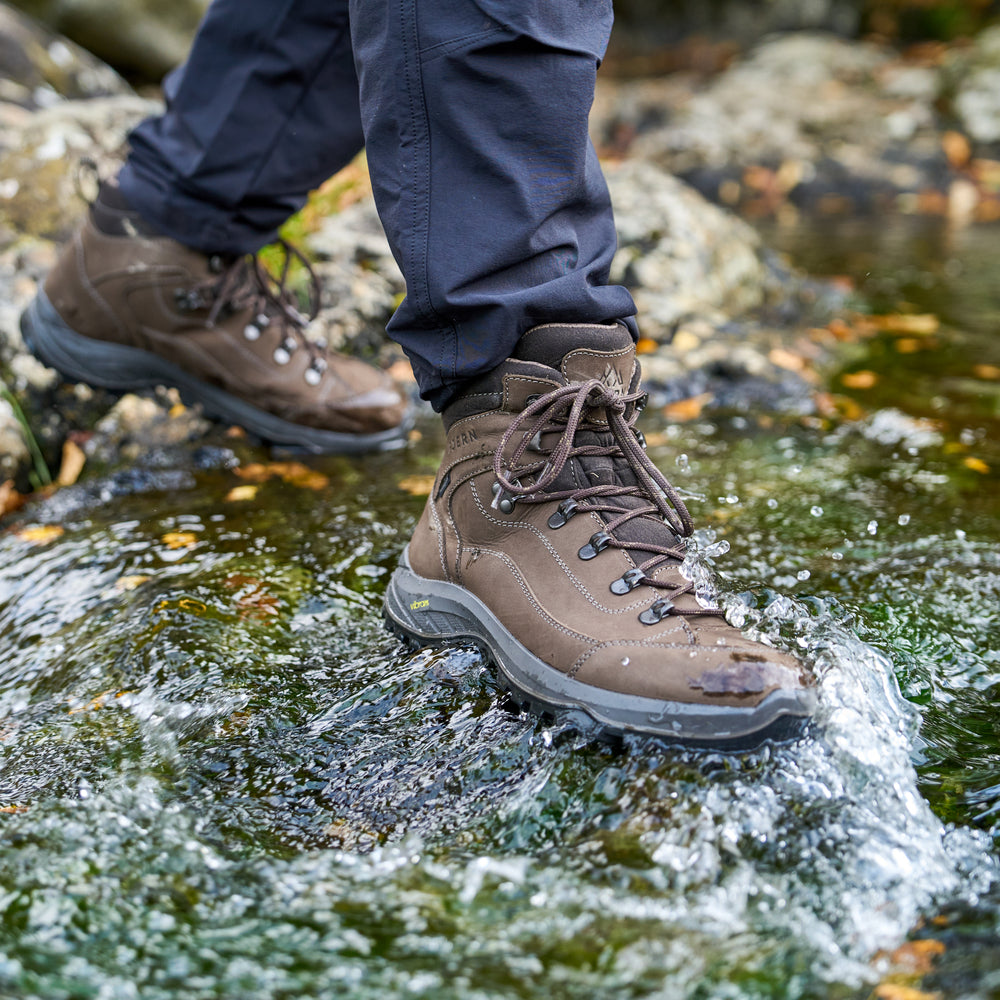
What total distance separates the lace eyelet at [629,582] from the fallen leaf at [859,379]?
8.05ft

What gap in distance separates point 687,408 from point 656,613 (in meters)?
2.03

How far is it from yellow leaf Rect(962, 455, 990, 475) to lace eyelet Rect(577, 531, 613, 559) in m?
1.66

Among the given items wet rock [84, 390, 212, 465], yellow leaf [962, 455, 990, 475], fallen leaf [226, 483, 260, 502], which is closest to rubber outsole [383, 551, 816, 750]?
fallen leaf [226, 483, 260, 502]

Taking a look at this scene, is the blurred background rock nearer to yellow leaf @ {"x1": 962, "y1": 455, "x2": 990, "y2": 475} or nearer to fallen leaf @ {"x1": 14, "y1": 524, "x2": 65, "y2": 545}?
fallen leaf @ {"x1": 14, "y1": 524, "x2": 65, "y2": 545}

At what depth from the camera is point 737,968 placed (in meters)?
1.12

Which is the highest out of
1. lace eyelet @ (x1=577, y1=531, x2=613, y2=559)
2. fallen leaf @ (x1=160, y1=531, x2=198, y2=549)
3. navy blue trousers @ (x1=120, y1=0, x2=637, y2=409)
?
navy blue trousers @ (x1=120, y1=0, x2=637, y2=409)

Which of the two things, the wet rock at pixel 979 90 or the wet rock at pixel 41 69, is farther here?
the wet rock at pixel 979 90

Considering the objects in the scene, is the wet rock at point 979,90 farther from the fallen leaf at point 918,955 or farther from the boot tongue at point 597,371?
the fallen leaf at point 918,955

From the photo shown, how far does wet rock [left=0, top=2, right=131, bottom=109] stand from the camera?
5148 mm

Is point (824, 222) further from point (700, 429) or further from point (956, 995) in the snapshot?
point (956, 995)

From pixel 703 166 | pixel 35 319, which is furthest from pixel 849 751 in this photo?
pixel 703 166

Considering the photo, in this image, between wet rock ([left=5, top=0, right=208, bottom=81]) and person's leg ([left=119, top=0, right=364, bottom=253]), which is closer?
person's leg ([left=119, top=0, right=364, bottom=253])

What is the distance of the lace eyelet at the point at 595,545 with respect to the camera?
1.63 meters

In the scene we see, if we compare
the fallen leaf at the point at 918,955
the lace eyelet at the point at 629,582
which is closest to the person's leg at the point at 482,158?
the lace eyelet at the point at 629,582
